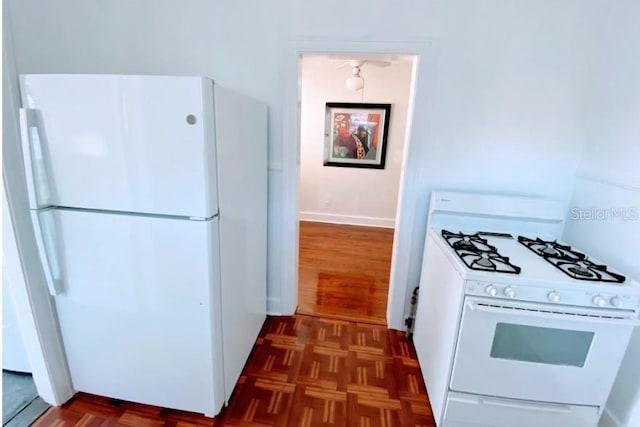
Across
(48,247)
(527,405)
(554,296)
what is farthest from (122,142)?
(527,405)

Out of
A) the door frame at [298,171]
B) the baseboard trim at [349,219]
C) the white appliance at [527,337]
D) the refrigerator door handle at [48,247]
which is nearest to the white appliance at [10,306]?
the refrigerator door handle at [48,247]

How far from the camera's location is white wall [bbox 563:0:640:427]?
1.49m

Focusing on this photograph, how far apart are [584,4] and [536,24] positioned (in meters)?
0.26

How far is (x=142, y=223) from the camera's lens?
4.36ft

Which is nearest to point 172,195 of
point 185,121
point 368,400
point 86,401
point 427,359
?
point 185,121

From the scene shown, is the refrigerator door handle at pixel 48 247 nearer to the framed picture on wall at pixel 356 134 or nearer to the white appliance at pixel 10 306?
the white appliance at pixel 10 306

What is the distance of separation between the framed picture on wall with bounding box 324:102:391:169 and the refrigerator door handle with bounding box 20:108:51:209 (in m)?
3.75

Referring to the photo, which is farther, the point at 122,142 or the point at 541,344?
the point at 541,344

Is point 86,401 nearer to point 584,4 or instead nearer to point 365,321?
point 365,321

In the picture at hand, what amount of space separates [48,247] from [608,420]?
9.33ft

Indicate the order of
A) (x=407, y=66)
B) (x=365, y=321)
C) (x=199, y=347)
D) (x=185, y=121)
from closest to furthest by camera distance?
(x=185, y=121), (x=199, y=347), (x=365, y=321), (x=407, y=66)

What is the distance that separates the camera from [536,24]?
1.78m

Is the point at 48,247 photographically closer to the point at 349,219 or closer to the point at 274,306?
the point at 274,306

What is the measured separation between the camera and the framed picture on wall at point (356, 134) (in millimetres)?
4500
